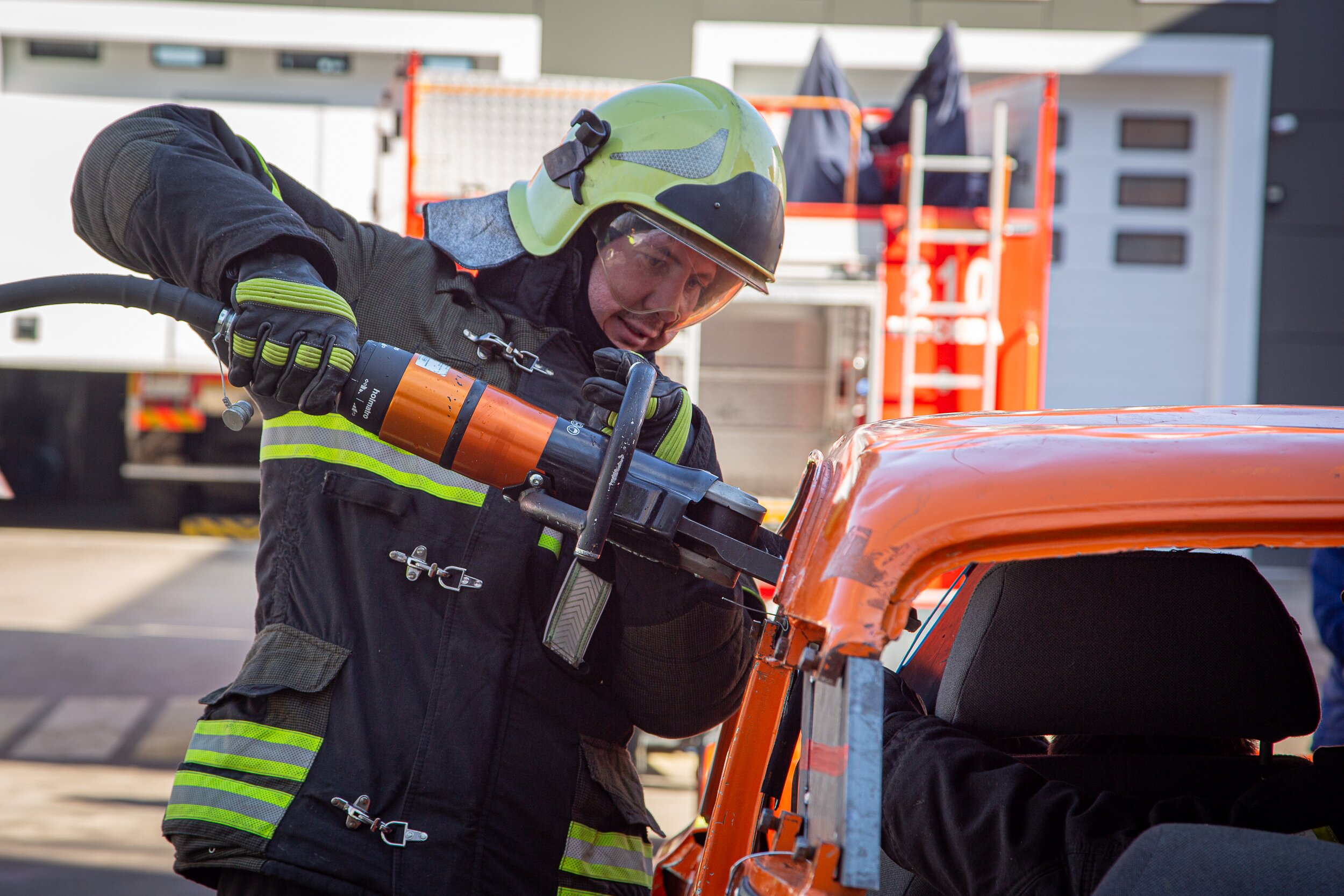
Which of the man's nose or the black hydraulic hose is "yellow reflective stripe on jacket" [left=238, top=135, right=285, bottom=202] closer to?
the black hydraulic hose

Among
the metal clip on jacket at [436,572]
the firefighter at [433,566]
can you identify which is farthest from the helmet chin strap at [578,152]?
the metal clip on jacket at [436,572]

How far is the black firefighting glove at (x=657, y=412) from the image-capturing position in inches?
58.8

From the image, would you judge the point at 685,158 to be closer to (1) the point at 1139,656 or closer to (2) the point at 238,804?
(1) the point at 1139,656

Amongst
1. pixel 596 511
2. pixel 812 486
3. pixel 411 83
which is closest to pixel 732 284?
pixel 812 486

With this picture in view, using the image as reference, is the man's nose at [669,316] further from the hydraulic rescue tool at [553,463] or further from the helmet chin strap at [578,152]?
the hydraulic rescue tool at [553,463]

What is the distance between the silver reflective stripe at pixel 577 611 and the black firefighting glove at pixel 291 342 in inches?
17.7

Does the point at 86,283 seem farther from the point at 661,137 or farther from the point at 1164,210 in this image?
the point at 1164,210

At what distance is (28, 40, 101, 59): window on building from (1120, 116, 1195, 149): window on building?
8.90 m

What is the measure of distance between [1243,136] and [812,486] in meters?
9.55

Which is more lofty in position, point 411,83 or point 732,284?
point 411,83

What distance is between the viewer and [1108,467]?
3.52 ft

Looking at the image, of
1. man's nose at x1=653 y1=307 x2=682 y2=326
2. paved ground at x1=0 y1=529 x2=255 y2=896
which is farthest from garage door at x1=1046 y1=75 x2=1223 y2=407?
man's nose at x1=653 y1=307 x2=682 y2=326

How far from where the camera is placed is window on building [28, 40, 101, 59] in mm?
9391

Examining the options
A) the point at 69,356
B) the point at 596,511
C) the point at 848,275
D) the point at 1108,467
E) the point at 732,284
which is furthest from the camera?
the point at 69,356
